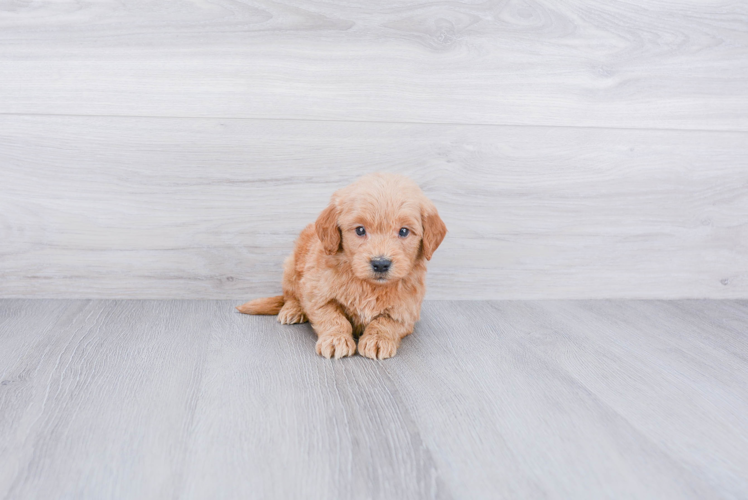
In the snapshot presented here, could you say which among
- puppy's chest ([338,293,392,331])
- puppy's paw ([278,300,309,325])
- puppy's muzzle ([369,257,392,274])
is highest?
puppy's muzzle ([369,257,392,274])

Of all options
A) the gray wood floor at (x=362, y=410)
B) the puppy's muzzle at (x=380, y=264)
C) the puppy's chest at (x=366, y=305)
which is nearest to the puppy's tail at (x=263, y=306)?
the gray wood floor at (x=362, y=410)

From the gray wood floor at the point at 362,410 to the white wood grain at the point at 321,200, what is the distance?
7.9 inches

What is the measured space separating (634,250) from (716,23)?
786 mm

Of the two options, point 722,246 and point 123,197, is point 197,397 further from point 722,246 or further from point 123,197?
point 722,246

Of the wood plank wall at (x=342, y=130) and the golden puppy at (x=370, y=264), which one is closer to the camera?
the golden puppy at (x=370, y=264)

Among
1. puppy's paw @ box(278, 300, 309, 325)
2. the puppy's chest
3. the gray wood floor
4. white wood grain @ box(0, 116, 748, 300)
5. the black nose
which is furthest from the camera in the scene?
white wood grain @ box(0, 116, 748, 300)

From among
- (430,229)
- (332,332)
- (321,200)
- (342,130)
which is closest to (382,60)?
(342,130)

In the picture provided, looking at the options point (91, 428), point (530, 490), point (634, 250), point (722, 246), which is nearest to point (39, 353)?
point (91, 428)

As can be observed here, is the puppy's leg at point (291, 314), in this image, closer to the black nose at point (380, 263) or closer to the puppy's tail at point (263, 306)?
the puppy's tail at point (263, 306)

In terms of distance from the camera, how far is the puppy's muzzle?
3.93ft

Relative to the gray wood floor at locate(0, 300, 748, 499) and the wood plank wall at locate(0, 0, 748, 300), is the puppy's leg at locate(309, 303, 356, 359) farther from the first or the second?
the wood plank wall at locate(0, 0, 748, 300)

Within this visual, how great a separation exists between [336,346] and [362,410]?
26cm

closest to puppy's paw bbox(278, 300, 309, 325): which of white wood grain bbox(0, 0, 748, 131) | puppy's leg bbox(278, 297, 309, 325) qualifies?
puppy's leg bbox(278, 297, 309, 325)

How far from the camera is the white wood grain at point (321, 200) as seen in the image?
160cm
